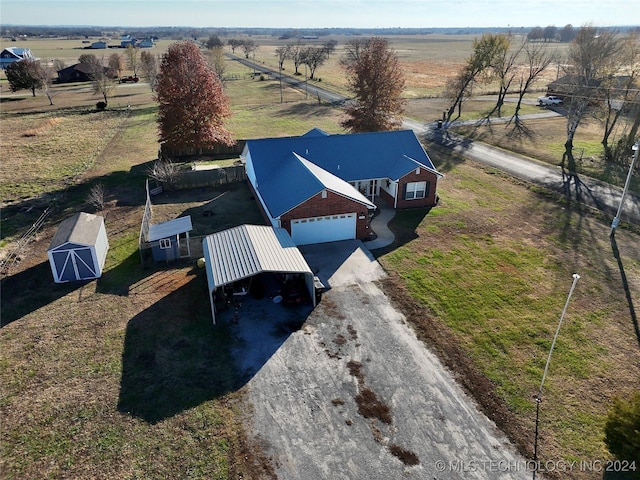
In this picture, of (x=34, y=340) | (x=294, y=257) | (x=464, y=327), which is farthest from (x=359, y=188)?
(x=34, y=340)

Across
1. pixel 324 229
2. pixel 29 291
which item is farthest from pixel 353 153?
pixel 29 291

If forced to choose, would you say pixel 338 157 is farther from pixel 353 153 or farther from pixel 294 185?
pixel 294 185

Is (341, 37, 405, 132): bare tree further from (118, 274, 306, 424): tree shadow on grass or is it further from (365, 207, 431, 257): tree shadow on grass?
(118, 274, 306, 424): tree shadow on grass

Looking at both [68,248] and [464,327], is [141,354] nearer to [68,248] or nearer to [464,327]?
[68,248]

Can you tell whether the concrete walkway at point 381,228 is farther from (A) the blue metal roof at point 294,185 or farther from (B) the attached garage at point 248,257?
(B) the attached garage at point 248,257

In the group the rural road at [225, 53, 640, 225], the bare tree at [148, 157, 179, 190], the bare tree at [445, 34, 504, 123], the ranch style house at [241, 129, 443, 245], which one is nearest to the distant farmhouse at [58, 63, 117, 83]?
the bare tree at [148, 157, 179, 190]

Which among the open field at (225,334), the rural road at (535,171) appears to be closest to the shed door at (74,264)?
the open field at (225,334)
